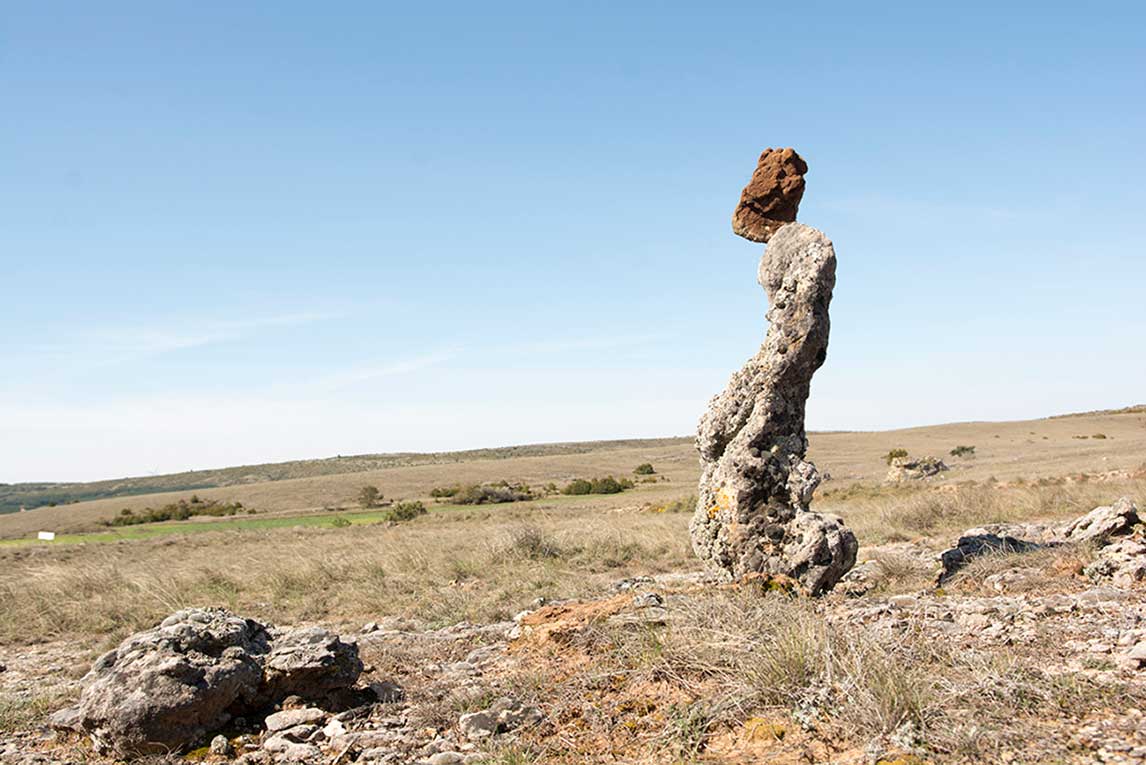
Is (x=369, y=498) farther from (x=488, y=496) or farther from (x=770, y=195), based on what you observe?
(x=770, y=195)

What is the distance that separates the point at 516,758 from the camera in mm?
4840

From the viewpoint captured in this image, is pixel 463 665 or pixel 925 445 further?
pixel 925 445

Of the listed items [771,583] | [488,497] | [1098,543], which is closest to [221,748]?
[771,583]

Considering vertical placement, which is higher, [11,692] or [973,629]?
[973,629]

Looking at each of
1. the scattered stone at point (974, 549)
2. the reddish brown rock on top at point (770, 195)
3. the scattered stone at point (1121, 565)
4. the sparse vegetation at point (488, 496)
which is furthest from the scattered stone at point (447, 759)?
the sparse vegetation at point (488, 496)

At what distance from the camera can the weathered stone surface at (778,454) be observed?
914 centimetres

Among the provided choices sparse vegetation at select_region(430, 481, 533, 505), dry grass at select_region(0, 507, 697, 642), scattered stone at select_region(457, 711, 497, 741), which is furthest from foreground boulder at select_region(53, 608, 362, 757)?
sparse vegetation at select_region(430, 481, 533, 505)

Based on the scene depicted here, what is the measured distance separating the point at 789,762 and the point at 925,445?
6525 cm

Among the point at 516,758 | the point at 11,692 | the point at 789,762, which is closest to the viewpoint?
the point at 789,762

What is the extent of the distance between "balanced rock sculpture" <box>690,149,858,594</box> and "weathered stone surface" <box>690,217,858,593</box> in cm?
1

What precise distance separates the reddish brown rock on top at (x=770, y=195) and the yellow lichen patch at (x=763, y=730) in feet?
24.1

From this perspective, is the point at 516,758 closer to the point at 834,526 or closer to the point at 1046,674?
the point at 1046,674

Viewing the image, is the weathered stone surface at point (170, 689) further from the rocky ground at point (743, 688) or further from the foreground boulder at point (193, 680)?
the rocky ground at point (743, 688)

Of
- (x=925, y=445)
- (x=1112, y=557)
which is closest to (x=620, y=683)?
(x=1112, y=557)
